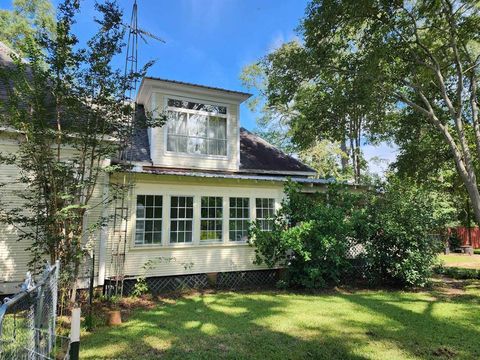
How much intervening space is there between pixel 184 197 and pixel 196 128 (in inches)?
99.5

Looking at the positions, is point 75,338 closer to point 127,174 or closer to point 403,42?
point 127,174

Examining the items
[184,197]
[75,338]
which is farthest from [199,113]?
[75,338]

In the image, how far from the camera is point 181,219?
9805 millimetres

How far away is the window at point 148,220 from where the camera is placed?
924 cm

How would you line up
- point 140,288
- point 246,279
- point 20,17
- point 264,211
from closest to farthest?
point 140,288 < point 246,279 < point 264,211 < point 20,17

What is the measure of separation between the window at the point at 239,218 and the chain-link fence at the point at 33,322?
6.40m

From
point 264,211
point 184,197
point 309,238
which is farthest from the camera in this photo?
point 264,211

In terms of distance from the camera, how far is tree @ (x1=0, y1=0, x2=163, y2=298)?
5480mm

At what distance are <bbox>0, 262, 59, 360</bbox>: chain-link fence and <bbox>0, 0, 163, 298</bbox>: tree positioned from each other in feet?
3.87

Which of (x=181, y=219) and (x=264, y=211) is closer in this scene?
(x=181, y=219)

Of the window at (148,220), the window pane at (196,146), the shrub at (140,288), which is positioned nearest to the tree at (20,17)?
the window pane at (196,146)

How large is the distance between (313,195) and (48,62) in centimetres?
862

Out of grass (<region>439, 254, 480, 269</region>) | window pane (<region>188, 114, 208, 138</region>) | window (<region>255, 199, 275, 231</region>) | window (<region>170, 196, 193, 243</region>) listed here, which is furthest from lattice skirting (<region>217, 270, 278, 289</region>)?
grass (<region>439, 254, 480, 269</region>)

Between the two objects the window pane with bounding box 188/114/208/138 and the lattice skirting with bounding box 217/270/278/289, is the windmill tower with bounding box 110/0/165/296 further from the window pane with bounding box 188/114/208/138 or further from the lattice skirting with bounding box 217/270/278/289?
the lattice skirting with bounding box 217/270/278/289
